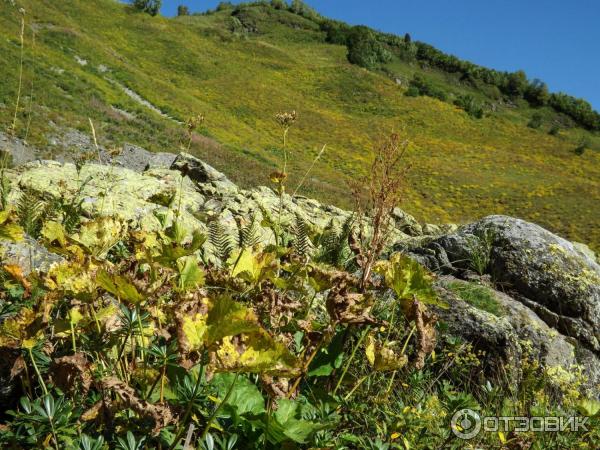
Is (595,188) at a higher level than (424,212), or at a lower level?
higher

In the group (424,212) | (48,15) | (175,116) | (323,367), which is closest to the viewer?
(323,367)

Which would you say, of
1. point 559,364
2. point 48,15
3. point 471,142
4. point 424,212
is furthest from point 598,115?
point 559,364

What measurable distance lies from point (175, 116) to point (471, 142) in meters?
26.5

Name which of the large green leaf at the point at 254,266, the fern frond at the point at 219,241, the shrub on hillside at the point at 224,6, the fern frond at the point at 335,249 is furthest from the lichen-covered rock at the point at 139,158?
the shrub on hillside at the point at 224,6

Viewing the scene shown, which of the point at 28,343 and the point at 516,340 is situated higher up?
the point at 516,340

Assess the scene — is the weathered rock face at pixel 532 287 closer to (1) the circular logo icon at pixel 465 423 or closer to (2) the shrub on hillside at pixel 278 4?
(1) the circular logo icon at pixel 465 423

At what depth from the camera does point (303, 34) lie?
68.9m

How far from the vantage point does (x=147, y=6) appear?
2180 inches

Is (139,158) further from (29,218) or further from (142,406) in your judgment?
(142,406)

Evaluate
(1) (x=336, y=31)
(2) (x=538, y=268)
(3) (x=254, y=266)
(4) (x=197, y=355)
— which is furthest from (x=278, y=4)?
(4) (x=197, y=355)

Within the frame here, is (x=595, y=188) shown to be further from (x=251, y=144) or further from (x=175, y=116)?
(x=175, y=116)

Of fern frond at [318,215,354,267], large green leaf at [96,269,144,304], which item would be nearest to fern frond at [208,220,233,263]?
fern frond at [318,215,354,267]

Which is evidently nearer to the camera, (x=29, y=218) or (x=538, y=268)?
(x=29, y=218)

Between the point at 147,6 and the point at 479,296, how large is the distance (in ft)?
204
